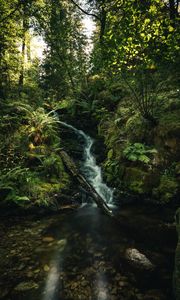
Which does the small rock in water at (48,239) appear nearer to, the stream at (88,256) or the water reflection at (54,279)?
the stream at (88,256)

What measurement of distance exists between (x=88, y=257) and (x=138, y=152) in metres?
4.15

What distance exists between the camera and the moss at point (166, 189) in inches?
253

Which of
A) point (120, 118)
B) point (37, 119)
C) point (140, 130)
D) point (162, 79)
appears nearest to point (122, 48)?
point (162, 79)

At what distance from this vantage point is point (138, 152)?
24.4ft

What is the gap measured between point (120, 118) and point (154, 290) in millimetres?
7375

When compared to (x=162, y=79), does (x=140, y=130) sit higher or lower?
lower

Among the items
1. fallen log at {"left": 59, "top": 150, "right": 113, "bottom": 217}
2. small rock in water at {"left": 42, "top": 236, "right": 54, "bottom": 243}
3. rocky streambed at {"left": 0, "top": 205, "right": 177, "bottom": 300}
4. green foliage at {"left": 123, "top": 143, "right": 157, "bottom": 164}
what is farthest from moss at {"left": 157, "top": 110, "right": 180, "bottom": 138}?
small rock in water at {"left": 42, "top": 236, "right": 54, "bottom": 243}

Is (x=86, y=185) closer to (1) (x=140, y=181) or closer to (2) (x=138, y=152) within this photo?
(1) (x=140, y=181)

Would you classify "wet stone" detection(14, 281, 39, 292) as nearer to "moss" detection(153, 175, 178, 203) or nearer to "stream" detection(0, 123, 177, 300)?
"stream" detection(0, 123, 177, 300)

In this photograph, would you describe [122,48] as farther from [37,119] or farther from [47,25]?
[47,25]

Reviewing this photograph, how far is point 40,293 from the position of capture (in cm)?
317

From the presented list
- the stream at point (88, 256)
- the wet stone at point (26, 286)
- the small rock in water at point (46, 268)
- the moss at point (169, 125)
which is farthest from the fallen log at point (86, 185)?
the wet stone at point (26, 286)

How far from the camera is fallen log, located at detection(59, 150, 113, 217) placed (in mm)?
6738

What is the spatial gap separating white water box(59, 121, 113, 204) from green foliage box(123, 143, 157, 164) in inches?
60.5
